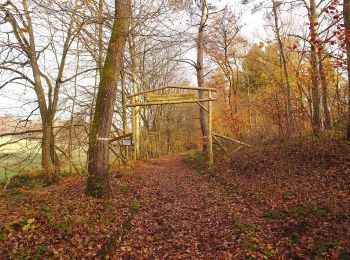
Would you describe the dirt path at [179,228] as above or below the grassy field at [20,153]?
below

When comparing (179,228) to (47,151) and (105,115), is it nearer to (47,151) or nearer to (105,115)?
(105,115)

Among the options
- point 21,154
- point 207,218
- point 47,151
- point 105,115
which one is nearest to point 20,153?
point 21,154

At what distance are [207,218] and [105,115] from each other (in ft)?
12.7

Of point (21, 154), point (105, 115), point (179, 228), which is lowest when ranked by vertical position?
point (179, 228)

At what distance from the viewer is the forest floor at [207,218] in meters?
3.99

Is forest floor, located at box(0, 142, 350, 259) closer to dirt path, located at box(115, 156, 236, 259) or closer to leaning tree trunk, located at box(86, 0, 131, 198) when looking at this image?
dirt path, located at box(115, 156, 236, 259)

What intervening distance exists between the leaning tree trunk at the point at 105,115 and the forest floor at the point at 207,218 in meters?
0.49

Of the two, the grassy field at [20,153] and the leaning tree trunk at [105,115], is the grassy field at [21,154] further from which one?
the leaning tree trunk at [105,115]

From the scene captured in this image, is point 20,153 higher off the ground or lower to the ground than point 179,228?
higher

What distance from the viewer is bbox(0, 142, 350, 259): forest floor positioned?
3.99 metres

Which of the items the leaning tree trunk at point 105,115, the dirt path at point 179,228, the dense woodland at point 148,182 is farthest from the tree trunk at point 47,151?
the dirt path at point 179,228

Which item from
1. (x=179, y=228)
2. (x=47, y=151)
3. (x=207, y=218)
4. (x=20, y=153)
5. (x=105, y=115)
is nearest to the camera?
(x=179, y=228)

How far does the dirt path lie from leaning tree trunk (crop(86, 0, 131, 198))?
1428 mm

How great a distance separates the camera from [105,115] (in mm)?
6758
